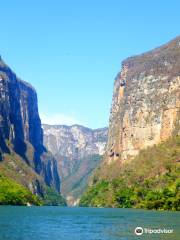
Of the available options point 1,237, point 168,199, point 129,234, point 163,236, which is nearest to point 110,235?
point 129,234

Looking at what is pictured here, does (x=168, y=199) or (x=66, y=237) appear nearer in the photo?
(x=66, y=237)

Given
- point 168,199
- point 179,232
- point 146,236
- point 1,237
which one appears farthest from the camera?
point 168,199

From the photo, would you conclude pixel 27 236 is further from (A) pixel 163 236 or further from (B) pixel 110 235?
(A) pixel 163 236

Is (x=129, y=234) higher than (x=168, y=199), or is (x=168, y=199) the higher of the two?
(x=129, y=234)

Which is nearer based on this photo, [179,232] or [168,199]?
[179,232]

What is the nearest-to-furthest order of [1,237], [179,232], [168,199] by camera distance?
[1,237] < [179,232] < [168,199]

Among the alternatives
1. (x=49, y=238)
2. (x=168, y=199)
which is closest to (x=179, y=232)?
(x=49, y=238)

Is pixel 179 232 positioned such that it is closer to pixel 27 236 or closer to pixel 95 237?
pixel 95 237

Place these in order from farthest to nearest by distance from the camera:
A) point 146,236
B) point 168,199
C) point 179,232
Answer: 1. point 168,199
2. point 179,232
3. point 146,236

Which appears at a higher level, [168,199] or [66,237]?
[66,237]
